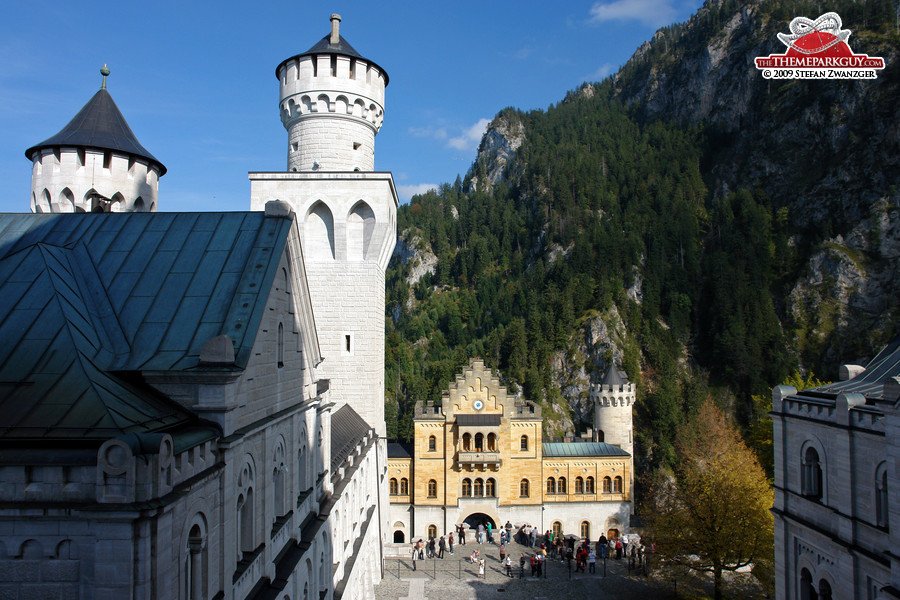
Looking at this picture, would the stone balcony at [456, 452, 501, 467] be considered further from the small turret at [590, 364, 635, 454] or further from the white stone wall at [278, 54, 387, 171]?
the white stone wall at [278, 54, 387, 171]

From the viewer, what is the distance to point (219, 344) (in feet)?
28.7

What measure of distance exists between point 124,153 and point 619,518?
122 feet

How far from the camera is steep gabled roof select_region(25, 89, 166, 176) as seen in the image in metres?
20.3

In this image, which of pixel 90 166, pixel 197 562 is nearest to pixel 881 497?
pixel 197 562

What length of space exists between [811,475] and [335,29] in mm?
24126

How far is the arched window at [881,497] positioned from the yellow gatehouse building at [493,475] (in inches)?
1135

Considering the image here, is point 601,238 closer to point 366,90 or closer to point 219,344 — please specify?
point 366,90

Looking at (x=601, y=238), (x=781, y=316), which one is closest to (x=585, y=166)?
(x=601, y=238)

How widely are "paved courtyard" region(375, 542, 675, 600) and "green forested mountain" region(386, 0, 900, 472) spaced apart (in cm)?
3853

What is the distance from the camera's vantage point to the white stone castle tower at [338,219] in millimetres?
24438

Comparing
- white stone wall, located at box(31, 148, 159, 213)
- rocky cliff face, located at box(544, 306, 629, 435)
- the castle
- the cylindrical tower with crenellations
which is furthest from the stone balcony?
rocky cliff face, located at box(544, 306, 629, 435)

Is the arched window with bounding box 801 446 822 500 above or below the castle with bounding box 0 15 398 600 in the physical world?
below

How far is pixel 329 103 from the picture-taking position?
83.3 feet

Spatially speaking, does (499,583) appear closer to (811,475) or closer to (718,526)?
(718,526)
